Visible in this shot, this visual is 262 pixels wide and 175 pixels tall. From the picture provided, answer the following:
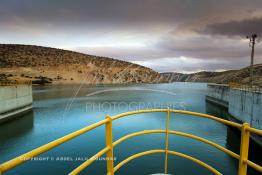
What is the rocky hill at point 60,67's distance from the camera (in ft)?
391

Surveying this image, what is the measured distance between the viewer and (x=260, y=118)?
1931cm

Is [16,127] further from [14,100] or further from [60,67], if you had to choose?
[60,67]

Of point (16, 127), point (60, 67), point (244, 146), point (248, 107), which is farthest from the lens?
point (60, 67)

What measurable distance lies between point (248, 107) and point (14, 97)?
33.5m

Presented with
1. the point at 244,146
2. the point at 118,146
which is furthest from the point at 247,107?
the point at 244,146

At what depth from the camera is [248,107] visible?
75.3ft

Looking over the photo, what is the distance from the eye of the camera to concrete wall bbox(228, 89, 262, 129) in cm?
2003

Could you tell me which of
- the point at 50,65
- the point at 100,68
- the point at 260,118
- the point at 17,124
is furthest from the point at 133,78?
the point at 260,118

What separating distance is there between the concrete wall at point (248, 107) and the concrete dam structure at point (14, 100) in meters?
31.4

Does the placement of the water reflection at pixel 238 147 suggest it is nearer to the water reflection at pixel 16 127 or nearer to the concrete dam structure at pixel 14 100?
the water reflection at pixel 16 127

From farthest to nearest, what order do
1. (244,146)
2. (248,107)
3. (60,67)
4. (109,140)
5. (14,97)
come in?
(60,67) < (14,97) < (248,107) < (109,140) < (244,146)

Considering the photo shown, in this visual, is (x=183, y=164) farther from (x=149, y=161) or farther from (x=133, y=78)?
(x=133, y=78)

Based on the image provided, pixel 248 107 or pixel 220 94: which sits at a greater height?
pixel 248 107

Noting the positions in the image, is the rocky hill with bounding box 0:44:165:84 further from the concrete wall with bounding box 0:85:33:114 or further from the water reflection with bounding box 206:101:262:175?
the water reflection with bounding box 206:101:262:175
